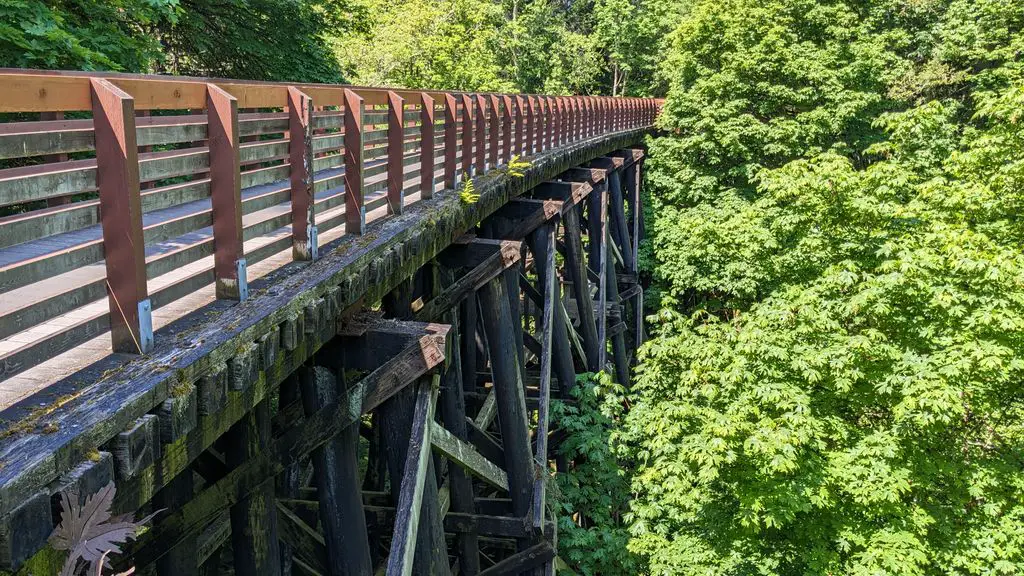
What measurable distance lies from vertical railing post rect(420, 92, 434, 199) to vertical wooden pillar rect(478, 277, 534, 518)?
30.3 inches

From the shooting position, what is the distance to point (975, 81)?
17188 millimetres

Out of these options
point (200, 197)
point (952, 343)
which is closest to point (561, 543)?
point (952, 343)

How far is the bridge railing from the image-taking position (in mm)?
1988

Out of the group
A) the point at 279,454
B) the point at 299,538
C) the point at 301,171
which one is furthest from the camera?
the point at 299,538

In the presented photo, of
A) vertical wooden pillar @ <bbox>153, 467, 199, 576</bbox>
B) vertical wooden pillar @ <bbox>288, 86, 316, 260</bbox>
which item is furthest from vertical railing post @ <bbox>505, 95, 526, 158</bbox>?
vertical wooden pillar @ <bbox>153, 467, 199, 576</bbox>

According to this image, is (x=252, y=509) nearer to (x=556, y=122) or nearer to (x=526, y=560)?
(x=526, y=560)

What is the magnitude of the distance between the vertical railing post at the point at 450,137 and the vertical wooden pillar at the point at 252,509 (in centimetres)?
300

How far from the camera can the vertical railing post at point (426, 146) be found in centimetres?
518

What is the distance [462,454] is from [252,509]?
1228 mm

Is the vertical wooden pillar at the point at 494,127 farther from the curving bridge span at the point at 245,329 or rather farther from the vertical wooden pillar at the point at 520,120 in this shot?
the vertical wooden pillar at the point at 520,120

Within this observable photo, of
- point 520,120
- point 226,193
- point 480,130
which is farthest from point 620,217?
point 226,193

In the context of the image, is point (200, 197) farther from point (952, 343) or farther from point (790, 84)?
point (790, 84)

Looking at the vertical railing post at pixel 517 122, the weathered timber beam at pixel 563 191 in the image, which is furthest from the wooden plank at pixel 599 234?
the vertical railing post at pixel 517 122

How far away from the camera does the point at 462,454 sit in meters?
4.19
